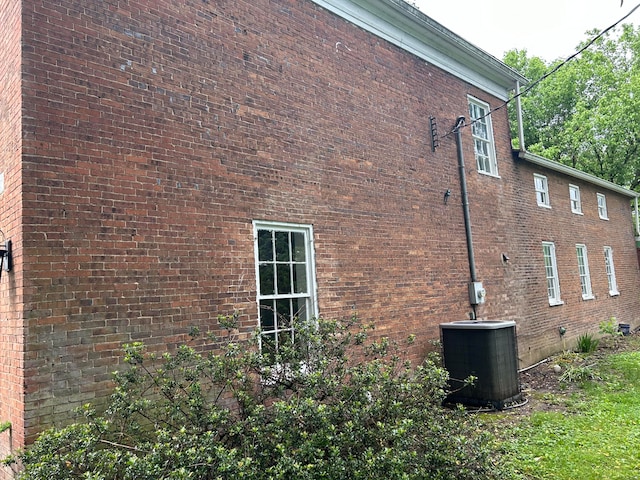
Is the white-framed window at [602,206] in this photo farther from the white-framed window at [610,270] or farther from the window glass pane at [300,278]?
the window glass pane at [300,278]

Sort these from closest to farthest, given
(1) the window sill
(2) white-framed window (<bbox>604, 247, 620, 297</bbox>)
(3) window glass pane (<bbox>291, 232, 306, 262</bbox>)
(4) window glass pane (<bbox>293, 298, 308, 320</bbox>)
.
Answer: (4) window glass pane (<bbox>293, 298, 308, 320</bbox>) < (3) window glass pane (<bbox>291, 232, 306, 262</bbox>) < (1) the window sill < (2) white-framed window (<bbox>604, 247, 620, 297</bbox>)

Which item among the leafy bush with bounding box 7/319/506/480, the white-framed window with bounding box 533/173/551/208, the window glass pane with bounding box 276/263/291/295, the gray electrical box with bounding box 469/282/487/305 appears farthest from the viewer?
the white-framed window with bounding box 533/173/551/208

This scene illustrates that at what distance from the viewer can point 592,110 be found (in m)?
22.2

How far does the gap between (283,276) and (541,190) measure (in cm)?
994

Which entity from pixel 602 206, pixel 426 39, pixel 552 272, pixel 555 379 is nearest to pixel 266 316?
pixel 555 379

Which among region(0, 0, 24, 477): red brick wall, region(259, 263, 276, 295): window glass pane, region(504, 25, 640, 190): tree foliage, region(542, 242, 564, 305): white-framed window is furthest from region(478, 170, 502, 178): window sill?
region(504, 25, 640, 190): tree foliage

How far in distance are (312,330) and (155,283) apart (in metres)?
1.84

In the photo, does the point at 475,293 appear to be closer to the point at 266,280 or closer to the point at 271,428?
the point at 266,280

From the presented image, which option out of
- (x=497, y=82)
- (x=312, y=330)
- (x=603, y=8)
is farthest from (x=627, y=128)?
(x=312, y=330)

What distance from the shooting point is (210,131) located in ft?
18.0

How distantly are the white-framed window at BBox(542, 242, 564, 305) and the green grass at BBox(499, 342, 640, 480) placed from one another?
478 cm

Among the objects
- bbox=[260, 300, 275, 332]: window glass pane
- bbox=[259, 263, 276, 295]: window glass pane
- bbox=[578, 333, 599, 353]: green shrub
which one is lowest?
bbox=[578, 333, 599, 353]: green shrub

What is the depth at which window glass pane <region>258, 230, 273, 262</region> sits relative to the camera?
593 centimetres

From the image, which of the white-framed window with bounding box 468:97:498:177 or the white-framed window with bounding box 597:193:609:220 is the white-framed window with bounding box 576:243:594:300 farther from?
the white-framed window with bounding box 468:97:498:177
